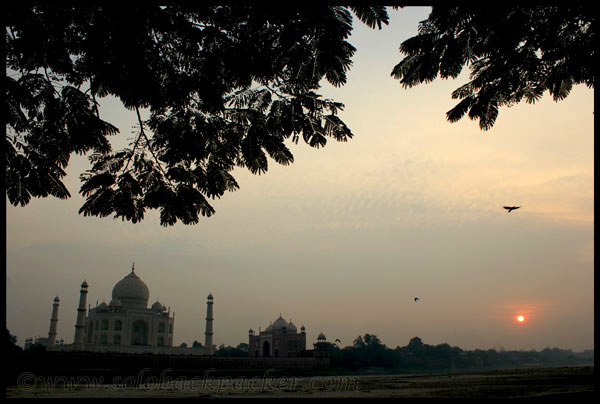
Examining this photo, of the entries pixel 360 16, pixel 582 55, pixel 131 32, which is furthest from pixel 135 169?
pixel 582 55

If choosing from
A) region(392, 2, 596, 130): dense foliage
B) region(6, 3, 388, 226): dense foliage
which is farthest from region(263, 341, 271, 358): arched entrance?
region(392, 2, 596, 130): dense foliage

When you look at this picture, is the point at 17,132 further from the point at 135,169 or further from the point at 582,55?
the point at 582,55

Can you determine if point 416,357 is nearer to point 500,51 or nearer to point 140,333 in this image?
point 140,333

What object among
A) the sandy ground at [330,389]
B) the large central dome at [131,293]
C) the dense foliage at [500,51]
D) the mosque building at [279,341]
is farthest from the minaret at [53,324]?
the dense foliage at [500,51]

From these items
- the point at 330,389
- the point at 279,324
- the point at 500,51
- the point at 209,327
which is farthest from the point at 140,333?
the point at 500,51

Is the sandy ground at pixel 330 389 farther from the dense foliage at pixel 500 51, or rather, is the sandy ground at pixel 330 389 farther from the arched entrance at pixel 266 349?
the arched entrance at pixel 266 349
